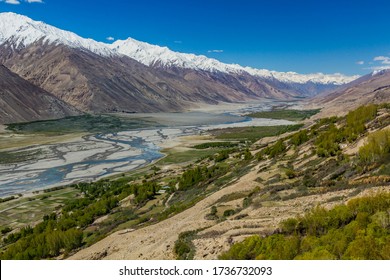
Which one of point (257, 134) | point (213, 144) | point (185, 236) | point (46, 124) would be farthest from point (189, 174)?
point (46, 124)

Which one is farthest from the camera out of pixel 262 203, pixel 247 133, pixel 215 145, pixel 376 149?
pixel 247 133

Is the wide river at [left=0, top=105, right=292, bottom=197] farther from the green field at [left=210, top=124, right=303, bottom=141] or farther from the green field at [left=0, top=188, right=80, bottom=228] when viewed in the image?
the green field at [left=210, top=124, right=303, bottom=141]

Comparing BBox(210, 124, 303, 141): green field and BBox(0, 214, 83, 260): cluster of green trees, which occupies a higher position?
BBox(210, 124, 303, 141): green field

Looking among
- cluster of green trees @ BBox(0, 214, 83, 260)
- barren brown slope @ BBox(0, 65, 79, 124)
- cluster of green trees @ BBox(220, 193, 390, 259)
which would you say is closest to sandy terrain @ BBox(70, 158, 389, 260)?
cluster of green trees @ BBox(220, 193, 390, 259)

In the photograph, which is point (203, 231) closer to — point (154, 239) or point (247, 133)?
point (154, 239)

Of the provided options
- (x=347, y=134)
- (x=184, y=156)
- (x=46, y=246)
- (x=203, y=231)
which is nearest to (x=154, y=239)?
(x=203, y=231)

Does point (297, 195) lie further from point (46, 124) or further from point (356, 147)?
point (46, 124)
